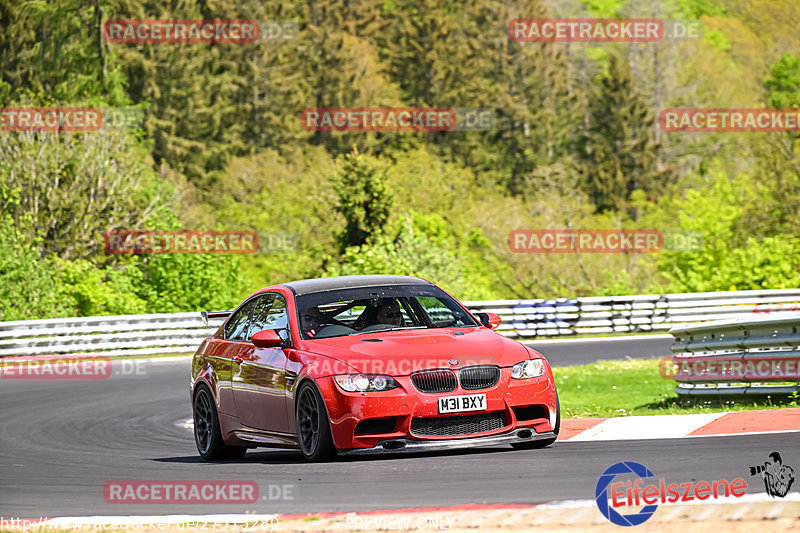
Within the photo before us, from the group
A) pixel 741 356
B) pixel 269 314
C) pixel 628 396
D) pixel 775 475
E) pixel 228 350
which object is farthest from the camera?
pixel 628 396

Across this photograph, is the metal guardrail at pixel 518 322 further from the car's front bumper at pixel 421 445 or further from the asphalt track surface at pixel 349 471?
the car's front bumper at pixel 421 445

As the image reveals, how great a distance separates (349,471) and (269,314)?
93.8 inches

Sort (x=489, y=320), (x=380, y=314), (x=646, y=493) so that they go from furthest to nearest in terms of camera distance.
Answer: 1. (x=489, y=320)
2. (x=380, y=314)
3. (x=646, y=493)

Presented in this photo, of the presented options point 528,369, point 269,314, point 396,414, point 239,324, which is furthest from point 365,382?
Result: point 239,324

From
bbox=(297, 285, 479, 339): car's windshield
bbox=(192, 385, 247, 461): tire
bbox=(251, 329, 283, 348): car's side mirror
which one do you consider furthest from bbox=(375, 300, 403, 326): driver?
bbox=(192, 385, 247, 461): tire

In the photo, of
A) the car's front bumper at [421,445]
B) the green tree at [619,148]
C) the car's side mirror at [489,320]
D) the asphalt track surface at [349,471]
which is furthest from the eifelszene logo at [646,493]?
the green tree at [619,148]

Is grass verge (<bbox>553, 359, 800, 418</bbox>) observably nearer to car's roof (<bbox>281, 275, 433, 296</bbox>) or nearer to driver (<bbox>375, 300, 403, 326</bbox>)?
car's roof (<bbox>281, 275, 433, 296</bbox>)

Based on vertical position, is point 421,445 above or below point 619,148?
below

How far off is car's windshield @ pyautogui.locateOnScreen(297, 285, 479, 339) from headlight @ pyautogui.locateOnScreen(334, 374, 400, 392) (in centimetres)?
104

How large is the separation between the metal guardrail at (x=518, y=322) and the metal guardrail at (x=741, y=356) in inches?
568

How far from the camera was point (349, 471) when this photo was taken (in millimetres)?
8844

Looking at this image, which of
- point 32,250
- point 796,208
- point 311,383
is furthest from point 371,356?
point 796,208

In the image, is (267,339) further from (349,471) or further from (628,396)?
(628,396)

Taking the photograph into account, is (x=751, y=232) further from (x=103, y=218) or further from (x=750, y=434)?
(x=750, y=434)
